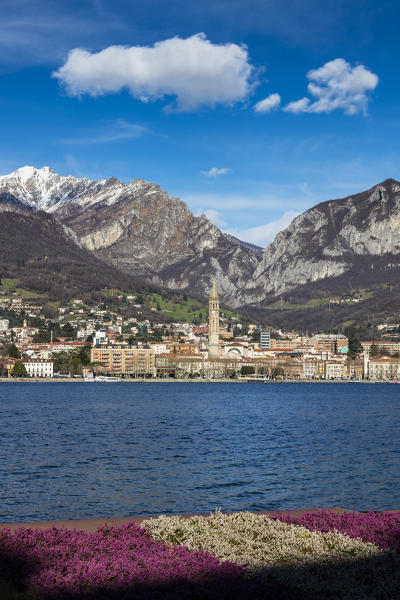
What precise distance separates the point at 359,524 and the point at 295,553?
216 centimetres

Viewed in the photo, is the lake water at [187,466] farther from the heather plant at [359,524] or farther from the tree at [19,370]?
the tree at [19,370]

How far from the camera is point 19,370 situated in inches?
6594

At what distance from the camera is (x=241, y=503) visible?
2283 cm

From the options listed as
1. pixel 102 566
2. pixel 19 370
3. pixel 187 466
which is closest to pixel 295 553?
pixel 102 566

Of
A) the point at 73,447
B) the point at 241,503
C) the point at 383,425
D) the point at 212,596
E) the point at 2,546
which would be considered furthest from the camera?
the point at 383,425

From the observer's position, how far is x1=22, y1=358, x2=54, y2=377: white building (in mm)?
173000

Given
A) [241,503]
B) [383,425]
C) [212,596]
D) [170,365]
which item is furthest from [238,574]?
[170,365]

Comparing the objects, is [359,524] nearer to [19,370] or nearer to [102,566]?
[102,566]

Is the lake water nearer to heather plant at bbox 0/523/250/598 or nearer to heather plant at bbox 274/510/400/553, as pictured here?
heather plant at bbox 274/510/400/553

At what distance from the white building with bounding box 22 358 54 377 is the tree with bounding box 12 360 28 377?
2.89 meters

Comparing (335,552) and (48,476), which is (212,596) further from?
(48,476)

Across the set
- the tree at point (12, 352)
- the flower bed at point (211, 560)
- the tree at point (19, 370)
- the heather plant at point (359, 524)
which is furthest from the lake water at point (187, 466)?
the tree at point (12, 352)

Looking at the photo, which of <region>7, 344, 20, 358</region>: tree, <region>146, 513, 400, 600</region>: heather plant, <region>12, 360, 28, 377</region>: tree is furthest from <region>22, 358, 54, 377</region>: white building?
<region>146, 513, 400, 600</region>: heather plant

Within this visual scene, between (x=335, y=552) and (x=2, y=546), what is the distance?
5.31 meters
